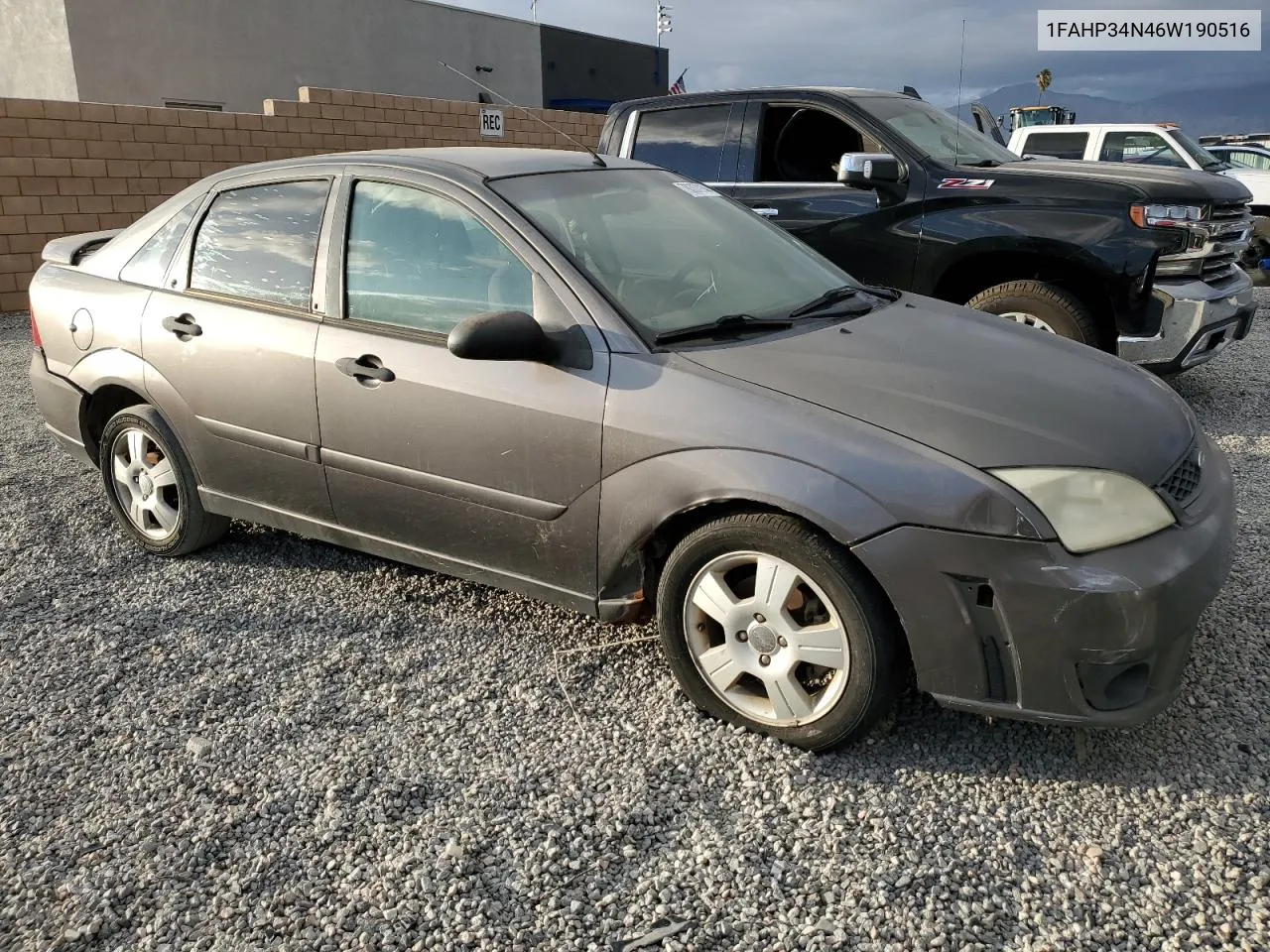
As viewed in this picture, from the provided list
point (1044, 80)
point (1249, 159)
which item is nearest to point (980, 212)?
point (1249, 159)

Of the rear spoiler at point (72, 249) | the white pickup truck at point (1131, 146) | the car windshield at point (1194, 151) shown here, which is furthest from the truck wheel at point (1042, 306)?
the car windshield at point (1194, 151)

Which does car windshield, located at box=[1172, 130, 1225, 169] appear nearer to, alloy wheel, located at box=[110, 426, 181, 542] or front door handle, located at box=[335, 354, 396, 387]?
front door handle, located at box=[335, 354, 396, 387]

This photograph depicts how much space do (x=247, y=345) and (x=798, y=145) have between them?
14.2 feet

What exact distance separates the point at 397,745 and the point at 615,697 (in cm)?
67

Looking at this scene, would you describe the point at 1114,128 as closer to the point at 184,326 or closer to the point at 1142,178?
the point at 1142,178

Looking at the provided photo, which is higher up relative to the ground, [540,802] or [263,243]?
[263,243]

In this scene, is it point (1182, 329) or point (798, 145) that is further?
point (798, 145)

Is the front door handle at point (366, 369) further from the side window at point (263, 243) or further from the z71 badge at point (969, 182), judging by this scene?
the z71 badge at point (969, 182)

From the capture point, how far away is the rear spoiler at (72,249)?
4.59 m

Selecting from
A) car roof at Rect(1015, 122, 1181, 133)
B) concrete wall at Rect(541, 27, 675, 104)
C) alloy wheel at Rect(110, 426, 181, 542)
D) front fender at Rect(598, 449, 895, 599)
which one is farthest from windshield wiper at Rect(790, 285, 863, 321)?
concrete wall at Rect(541, 27, 675, 104)

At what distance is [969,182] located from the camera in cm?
597

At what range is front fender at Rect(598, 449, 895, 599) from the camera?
2.57 m

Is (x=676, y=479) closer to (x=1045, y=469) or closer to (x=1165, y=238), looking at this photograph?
(x=1045, y=469)

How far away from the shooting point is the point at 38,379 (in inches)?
180
